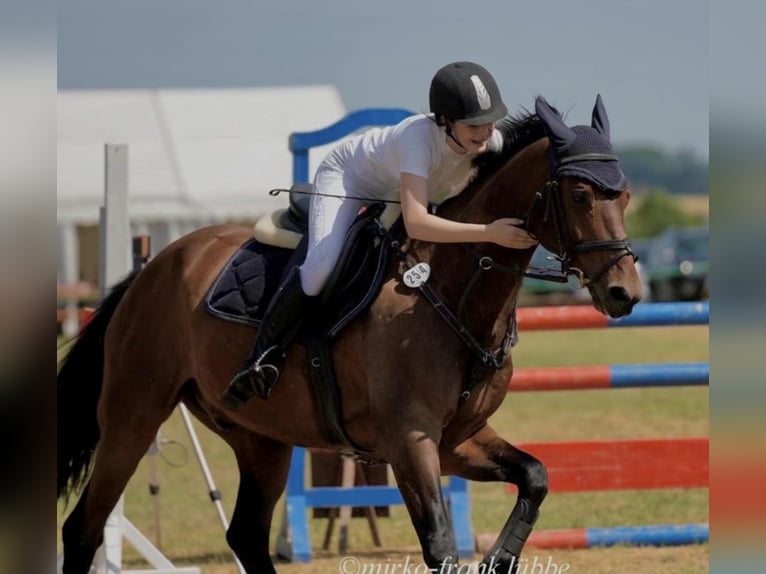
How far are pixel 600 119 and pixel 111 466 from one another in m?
3.06

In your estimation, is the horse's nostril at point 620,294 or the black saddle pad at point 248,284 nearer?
the horse's nostril at point 620,294

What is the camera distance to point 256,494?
618cm

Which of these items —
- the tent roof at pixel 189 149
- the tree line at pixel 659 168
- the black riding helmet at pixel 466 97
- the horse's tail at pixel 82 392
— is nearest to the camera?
the black riding helmet at pixel 466 97

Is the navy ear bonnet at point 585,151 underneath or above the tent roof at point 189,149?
above

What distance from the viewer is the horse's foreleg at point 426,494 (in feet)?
15.4

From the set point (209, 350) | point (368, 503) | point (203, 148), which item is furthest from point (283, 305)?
point (203, 148)

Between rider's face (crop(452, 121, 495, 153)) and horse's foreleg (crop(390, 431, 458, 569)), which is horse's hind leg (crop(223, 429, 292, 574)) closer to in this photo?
horse's foreleg (crop(390, 431, 458, 569))

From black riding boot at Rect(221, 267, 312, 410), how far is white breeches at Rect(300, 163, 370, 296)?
0.28 feet

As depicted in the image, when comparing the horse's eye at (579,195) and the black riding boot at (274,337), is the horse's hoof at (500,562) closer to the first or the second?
the black riding boot at (274,337)

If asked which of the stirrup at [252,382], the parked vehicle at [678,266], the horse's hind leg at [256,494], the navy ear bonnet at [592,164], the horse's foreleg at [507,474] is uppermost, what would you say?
the navy ear bonnet at [592,164]

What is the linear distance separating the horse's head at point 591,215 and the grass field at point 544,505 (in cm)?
305

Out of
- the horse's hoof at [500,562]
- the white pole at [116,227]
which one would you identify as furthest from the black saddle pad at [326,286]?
the white pole at [116,227]

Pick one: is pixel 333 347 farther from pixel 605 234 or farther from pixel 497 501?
pixel 497 501

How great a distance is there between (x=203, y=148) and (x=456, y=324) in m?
21.8
